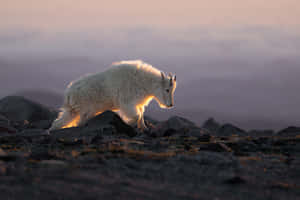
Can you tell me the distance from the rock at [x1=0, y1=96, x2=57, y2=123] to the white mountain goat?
16444mm

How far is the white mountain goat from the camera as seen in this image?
14.5 m

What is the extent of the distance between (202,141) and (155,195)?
7086 mm

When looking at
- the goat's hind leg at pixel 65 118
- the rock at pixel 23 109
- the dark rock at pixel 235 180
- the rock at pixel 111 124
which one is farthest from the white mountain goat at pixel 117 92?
the rock at pixel 23 109

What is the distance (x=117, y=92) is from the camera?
47.6ft

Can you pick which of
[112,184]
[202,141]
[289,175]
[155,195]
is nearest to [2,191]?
[112,184]

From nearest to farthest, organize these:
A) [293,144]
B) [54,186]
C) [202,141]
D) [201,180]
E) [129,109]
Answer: [54,186] < [201,180] < [293,144] < [202,141] < [129,109]

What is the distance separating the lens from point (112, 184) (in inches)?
183

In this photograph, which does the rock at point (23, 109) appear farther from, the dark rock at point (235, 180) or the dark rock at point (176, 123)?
the dark rock at point (235, 180)

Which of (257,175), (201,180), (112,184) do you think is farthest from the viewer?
(257,175)

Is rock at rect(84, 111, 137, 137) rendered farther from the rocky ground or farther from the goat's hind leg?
the rocky ground

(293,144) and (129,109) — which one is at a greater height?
(129,109)

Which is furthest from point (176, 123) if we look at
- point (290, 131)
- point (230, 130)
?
point (290, 131)

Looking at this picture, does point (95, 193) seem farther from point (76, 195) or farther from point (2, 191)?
point (2, 191)

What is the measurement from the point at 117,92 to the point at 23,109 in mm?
19492
